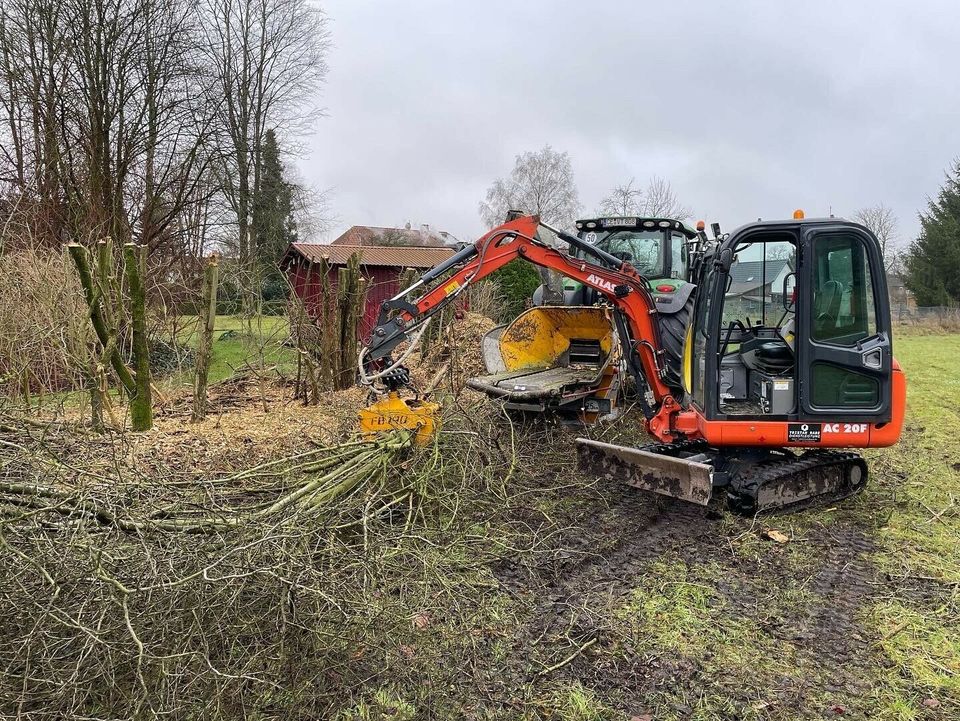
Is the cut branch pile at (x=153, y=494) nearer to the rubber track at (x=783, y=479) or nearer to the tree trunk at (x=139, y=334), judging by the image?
the rubber track at (x=783, y=479)

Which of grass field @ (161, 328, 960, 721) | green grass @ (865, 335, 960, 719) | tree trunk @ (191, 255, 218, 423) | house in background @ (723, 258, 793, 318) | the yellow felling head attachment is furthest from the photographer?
tree trunk @ (191, 255, 218, 423)

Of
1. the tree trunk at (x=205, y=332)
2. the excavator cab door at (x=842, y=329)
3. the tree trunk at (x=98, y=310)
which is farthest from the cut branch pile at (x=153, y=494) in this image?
the tree trunk at (x=205, y=332)

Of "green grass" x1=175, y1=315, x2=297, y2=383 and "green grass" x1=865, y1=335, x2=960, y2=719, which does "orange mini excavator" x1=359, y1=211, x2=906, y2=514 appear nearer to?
"green grass" x1=865, y1=335, x2=960, y2=719

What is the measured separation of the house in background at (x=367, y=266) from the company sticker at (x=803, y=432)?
6.17 m

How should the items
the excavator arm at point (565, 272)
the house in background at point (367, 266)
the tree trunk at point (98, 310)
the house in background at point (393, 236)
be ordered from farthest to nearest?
the house in background at point (393, 236) → the house in background at point (367, 266) → the tree trunk at point (98, 310) → the excavator arm at point (565, 272)

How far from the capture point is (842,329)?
524 centimetres

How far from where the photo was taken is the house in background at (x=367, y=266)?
34.2 feet

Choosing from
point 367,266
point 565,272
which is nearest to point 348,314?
point 367,266

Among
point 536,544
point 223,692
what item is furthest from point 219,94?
point 223,692

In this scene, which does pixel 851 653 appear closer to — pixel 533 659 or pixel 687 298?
pixel 533 659

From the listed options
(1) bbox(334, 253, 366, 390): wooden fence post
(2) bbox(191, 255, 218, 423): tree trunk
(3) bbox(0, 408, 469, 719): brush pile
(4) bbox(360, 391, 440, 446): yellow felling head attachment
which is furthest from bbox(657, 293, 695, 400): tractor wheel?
(2) bbox(191, 255, 218, 423): tree trunk

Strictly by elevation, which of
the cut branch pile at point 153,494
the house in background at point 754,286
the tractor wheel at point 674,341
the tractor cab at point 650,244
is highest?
the tractor cab at point 650,244

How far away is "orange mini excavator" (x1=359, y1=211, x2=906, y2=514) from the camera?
5.21 meters

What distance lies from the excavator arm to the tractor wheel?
75mm
